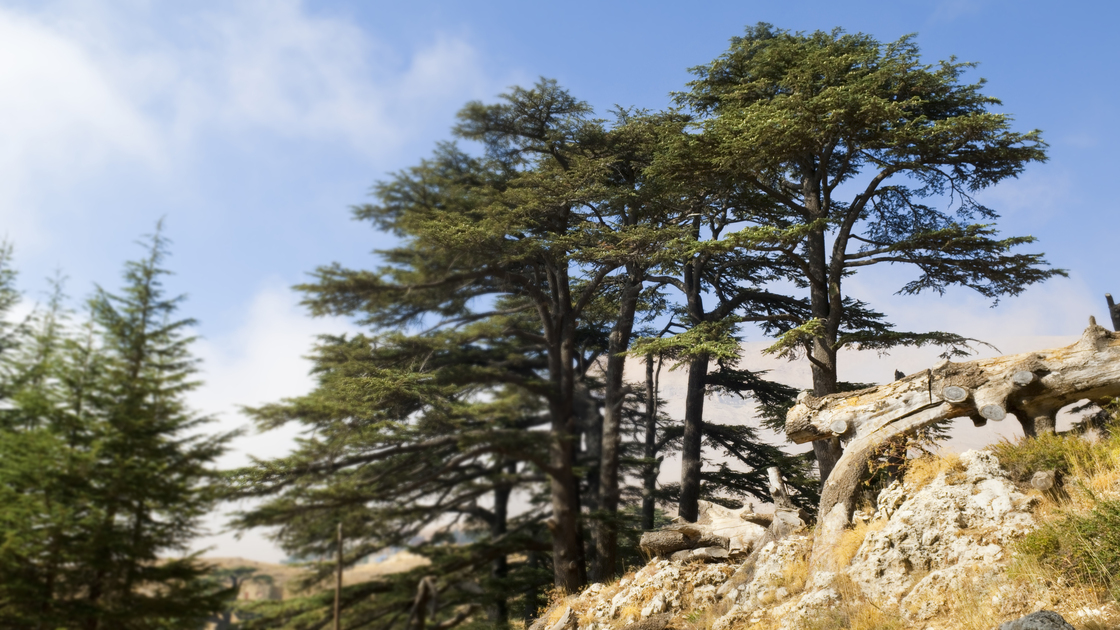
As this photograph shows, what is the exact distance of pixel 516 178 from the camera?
15109mm

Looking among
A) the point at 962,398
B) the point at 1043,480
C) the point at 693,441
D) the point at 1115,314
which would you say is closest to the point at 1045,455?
the point at 1043,480

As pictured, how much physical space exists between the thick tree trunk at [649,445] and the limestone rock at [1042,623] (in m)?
9.67

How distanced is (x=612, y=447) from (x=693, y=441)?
2820mm

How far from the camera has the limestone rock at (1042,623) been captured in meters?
4.17

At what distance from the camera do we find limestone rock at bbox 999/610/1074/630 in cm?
417

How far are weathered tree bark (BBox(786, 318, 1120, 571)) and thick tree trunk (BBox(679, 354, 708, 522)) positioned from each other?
19.5ft

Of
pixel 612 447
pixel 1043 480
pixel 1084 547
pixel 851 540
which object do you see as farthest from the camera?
pixel 612 447

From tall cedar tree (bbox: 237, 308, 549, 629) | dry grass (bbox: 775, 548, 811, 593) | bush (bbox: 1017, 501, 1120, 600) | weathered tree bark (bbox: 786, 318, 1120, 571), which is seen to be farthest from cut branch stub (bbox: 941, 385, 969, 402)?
tall cedar tree (bbox: 237, 308, 549, 629)

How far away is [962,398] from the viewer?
7.52m

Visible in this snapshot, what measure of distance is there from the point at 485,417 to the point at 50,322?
588cm

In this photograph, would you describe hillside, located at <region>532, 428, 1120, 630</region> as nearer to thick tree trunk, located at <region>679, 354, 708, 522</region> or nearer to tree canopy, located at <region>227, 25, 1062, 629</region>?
tree canopy, located at <region>227, 25, 1062, 629</region>

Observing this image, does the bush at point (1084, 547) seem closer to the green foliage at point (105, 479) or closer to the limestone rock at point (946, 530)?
the limestone rock at point (946, 530)

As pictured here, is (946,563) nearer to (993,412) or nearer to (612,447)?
(993,412)

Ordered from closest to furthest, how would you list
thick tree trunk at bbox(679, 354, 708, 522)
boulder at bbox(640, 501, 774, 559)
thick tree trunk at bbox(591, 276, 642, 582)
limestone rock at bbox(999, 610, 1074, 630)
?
1. limestone rock at bbox(999, 610, 1074, 630)
2. boulder at bbox(640, 501, 774, 559)
3. thick tree trunk at bbox(591, 276, 642, 582)
4. thick tree trunk at bbox(679, 354, 708, 522)
